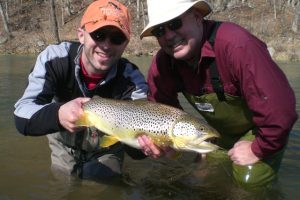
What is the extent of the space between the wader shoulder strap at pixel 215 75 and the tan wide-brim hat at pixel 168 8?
27 cm

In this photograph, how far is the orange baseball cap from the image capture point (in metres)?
4.43

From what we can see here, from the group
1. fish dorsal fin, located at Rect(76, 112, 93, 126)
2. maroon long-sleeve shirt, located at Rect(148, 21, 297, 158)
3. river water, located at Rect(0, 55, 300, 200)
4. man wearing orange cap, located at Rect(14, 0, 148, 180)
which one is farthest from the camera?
river water, located at Rect(0, 55, 300, 200)

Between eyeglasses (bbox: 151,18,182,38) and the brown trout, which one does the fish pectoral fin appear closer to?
the brown trout

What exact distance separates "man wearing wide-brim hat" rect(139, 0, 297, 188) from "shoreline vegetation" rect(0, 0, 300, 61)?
85.6ft

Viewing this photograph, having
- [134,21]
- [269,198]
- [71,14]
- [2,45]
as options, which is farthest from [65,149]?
[71,14]

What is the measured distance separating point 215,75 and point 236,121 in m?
0.89

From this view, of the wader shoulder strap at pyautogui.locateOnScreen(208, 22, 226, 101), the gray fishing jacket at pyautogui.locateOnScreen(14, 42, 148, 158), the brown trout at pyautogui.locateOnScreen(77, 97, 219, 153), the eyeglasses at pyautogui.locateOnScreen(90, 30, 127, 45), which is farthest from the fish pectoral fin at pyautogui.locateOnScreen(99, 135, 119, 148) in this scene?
the wader shoulder strap at pyautogui.locateOnScreen(208, 22, 226, 101)

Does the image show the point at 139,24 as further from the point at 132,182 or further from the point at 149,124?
the point at 149,124

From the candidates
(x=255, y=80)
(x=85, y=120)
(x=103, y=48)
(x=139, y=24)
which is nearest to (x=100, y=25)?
(x=103, y=48)

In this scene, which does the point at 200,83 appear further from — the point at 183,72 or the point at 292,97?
the point at 292,97

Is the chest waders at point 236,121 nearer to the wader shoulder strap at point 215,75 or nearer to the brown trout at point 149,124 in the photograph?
the wader shoulder strap at point 215,75

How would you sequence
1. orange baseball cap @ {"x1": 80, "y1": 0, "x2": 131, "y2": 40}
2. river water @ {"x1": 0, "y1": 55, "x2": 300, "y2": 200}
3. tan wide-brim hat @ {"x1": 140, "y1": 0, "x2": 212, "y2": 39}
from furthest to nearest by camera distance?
river water @ {"x1": 0, "y1": 55, "x2": 300, "y2": 200}
orange baseball cap @ {"x1": 80, "y1": 0, "x2": 131, "y2": 40}
tan wide-brim hat @ {"x1": 140, "y1": 0, "x2": 212, "y2": 39}

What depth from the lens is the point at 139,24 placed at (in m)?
44.6

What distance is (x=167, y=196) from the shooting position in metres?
4.86
